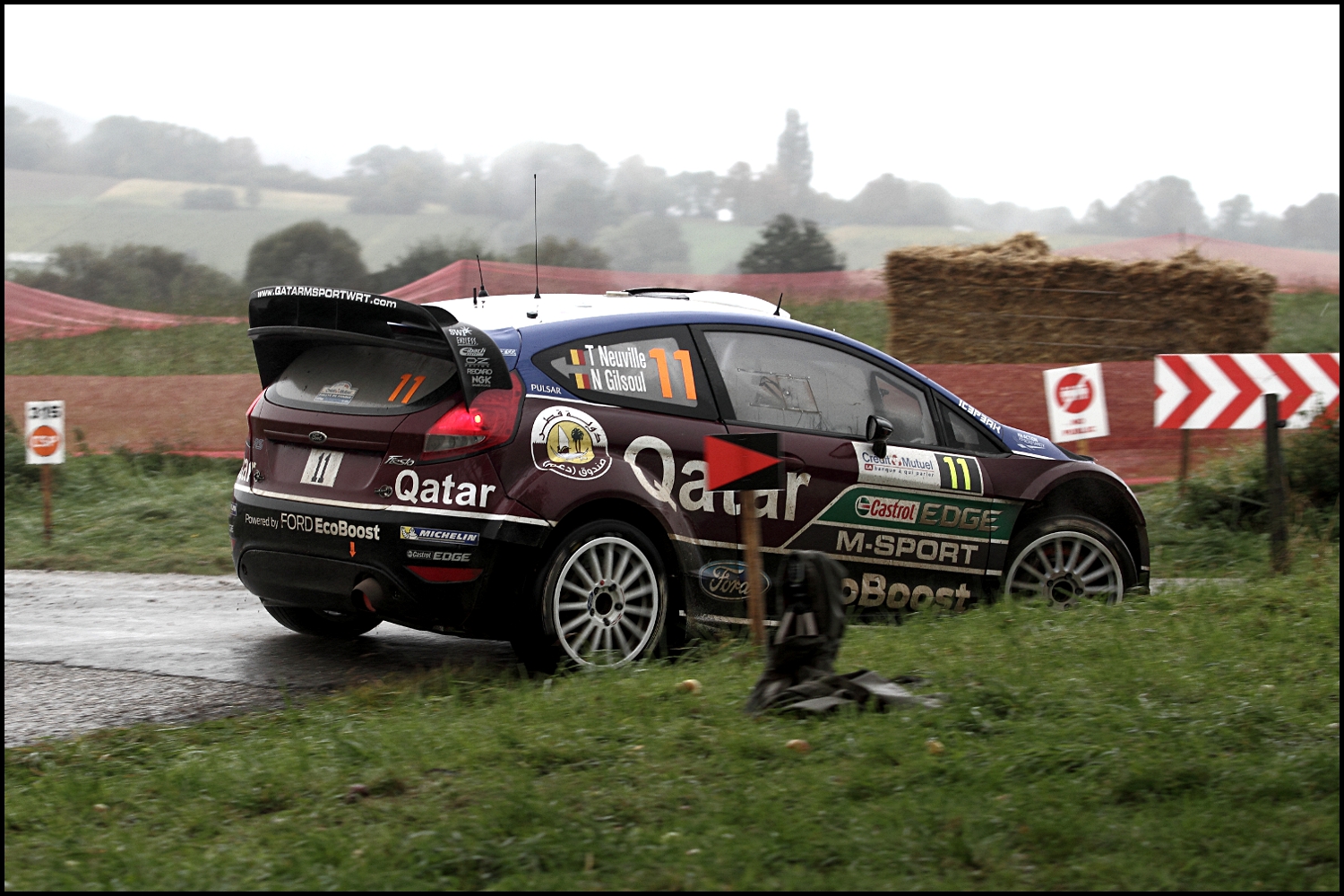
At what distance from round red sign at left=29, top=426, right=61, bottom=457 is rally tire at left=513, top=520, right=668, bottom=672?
682 centimetres

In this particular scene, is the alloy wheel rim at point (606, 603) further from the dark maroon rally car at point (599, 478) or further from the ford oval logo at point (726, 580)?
the ford oval logo at point (726, 580)

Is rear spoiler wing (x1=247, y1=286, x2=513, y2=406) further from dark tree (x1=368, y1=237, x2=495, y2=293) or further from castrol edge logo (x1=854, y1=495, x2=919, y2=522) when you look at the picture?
dark tree (x1=368, y1=237, x2=495, y2=293)

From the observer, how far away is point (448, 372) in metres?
6.03

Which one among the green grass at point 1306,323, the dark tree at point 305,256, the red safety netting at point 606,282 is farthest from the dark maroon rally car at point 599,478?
the dark tree at point 305,256

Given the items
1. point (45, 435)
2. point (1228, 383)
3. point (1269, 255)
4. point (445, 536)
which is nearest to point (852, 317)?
point (1228, 383)

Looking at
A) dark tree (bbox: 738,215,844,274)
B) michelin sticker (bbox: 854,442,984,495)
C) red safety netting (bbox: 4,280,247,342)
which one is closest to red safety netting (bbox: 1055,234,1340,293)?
dark tree (bbox: 738,215,844,274)

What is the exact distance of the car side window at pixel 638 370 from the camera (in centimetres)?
627

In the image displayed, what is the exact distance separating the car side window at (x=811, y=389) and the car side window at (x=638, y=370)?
16 cm

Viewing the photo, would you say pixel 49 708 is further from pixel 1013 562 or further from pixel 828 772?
pixel 1013 562

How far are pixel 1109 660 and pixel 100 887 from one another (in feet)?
12.5

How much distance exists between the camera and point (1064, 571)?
292 inches

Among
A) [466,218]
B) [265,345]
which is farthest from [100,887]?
[466,218]

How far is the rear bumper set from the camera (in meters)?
5.89

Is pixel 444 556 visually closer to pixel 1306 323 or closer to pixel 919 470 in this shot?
pixel 919 470
